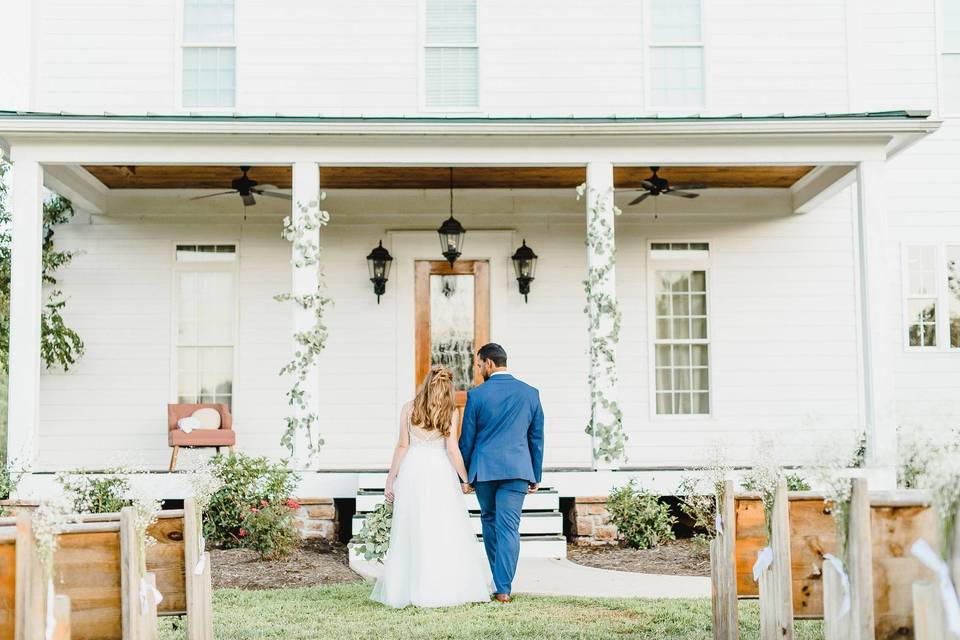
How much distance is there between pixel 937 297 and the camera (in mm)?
12289

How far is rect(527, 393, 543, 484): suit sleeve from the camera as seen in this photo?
7.00 m

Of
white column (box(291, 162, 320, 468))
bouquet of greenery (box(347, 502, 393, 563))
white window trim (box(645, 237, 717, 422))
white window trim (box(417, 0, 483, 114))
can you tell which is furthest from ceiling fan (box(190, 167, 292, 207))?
bouquet of greenery (box(347, 502, 393, 563))

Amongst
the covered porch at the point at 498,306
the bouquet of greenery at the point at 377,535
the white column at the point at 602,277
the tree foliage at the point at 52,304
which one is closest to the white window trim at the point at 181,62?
the covered porch at the point at 498,306

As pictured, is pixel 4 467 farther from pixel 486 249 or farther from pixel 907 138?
pixel 907 138

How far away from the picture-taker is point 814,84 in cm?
1254

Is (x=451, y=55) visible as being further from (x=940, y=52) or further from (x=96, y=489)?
(x=96, y=489)

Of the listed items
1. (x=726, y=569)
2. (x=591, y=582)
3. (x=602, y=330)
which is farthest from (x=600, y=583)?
(x=602, y=330)

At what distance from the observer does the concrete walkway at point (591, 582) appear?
719 centimetres

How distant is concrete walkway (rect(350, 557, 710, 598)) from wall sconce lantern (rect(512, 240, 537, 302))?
4.16 meters

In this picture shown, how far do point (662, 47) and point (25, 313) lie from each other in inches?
316

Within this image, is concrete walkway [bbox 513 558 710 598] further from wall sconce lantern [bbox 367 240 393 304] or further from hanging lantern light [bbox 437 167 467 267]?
wall sconce lantern [bbox 367 240 393 304]

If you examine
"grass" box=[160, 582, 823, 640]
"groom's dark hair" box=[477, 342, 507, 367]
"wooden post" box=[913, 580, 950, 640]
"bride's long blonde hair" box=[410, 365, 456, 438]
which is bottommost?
"grass" box=[160, 582, 823, 640]

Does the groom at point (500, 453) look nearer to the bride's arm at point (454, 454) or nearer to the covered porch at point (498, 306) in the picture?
the bride's arm at point (454, 454)

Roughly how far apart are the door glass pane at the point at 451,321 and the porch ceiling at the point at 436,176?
117cm
